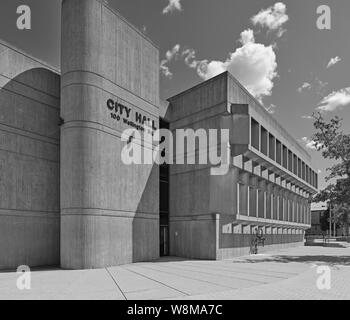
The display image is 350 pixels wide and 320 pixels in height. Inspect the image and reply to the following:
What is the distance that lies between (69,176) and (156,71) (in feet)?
Answer: 33.4

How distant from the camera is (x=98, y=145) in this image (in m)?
19.0

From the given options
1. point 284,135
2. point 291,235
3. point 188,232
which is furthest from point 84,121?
point 291,235

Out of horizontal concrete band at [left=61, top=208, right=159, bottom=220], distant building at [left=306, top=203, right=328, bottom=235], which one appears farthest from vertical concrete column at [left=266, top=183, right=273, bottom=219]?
distant building at [left=306, top=203, right=328, bottom=235]

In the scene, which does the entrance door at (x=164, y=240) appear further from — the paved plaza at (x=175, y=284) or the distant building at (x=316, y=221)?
the distant building at (x=316, y=221)

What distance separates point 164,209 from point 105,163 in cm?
800

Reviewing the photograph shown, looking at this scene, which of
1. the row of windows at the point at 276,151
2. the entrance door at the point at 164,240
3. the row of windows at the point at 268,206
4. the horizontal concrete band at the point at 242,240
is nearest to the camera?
the horizontal concrete band at the point at 242,240

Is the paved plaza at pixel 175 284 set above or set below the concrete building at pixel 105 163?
below

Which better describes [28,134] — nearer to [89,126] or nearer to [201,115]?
[89,126]

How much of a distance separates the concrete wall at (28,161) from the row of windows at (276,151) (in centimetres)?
1415

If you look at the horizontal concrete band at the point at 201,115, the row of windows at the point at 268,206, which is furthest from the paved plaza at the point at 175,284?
the horizontal concrete band at the point at 201,115

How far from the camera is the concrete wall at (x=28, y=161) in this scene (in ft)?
59.6

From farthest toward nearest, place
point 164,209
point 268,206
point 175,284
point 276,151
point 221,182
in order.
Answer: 1. point 276,151
2. point 268,206
3. point 164,209
4. point 221,182
5. point 175,284

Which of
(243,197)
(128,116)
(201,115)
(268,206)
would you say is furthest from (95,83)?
(268,206)

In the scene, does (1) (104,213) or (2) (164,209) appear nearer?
(1) (104,213)
